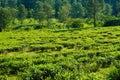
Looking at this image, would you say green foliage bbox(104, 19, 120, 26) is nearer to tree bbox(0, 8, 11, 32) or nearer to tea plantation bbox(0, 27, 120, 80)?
tree bbox(0, 8, 11, 32)

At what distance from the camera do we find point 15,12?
123 meters

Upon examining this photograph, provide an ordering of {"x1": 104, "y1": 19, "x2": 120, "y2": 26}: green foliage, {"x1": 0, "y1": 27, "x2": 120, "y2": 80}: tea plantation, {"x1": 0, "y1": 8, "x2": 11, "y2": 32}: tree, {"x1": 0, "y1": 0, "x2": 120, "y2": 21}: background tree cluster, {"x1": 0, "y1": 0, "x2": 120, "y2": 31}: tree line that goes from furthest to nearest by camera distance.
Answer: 1. {"x1": 0, "y1": 0, "x2": 120, "y2": 21}: background tree cluster
2. {"x1": 0, "y1": 0, "x2": 120, "y2": 31}: tree line
3. {"x1": 0, "y1": 8, "x2": 11, "y2": 32}: tree
4. {"x1": 104, "y1": 19, "x2": 120, "y2": 26}: green foliage
5. {"x1": 0, "y1": 27, "x2": 120, "y2": 80}: tea plantation

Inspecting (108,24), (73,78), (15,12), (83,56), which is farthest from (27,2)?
(73,78)

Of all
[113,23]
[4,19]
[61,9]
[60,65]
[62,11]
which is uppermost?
[61,9]

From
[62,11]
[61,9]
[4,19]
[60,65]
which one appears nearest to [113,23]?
[62,11]

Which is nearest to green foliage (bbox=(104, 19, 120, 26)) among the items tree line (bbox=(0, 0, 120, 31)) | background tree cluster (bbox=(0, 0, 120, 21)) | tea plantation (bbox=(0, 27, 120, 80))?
tree line (bbox=(0, 0, 120, 31))

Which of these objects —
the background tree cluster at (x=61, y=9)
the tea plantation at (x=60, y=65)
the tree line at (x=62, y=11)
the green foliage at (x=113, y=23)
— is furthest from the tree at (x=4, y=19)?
the tea plantation at (x=60, y=65)

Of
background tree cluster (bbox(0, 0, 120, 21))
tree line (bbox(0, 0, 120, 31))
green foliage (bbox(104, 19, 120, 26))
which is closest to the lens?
green foliage (bbox(104, 19, 120, 26))

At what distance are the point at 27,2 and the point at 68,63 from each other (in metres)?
143

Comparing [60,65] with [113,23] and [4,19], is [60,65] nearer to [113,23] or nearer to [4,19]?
[113,23]

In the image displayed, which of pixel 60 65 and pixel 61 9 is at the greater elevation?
pixel 61 9

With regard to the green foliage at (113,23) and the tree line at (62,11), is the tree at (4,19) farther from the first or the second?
the green foliage at (113,23)

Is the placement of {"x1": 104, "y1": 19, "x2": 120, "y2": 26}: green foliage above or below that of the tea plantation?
below

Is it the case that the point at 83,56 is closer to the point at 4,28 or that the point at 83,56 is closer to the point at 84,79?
the point at 84,79
